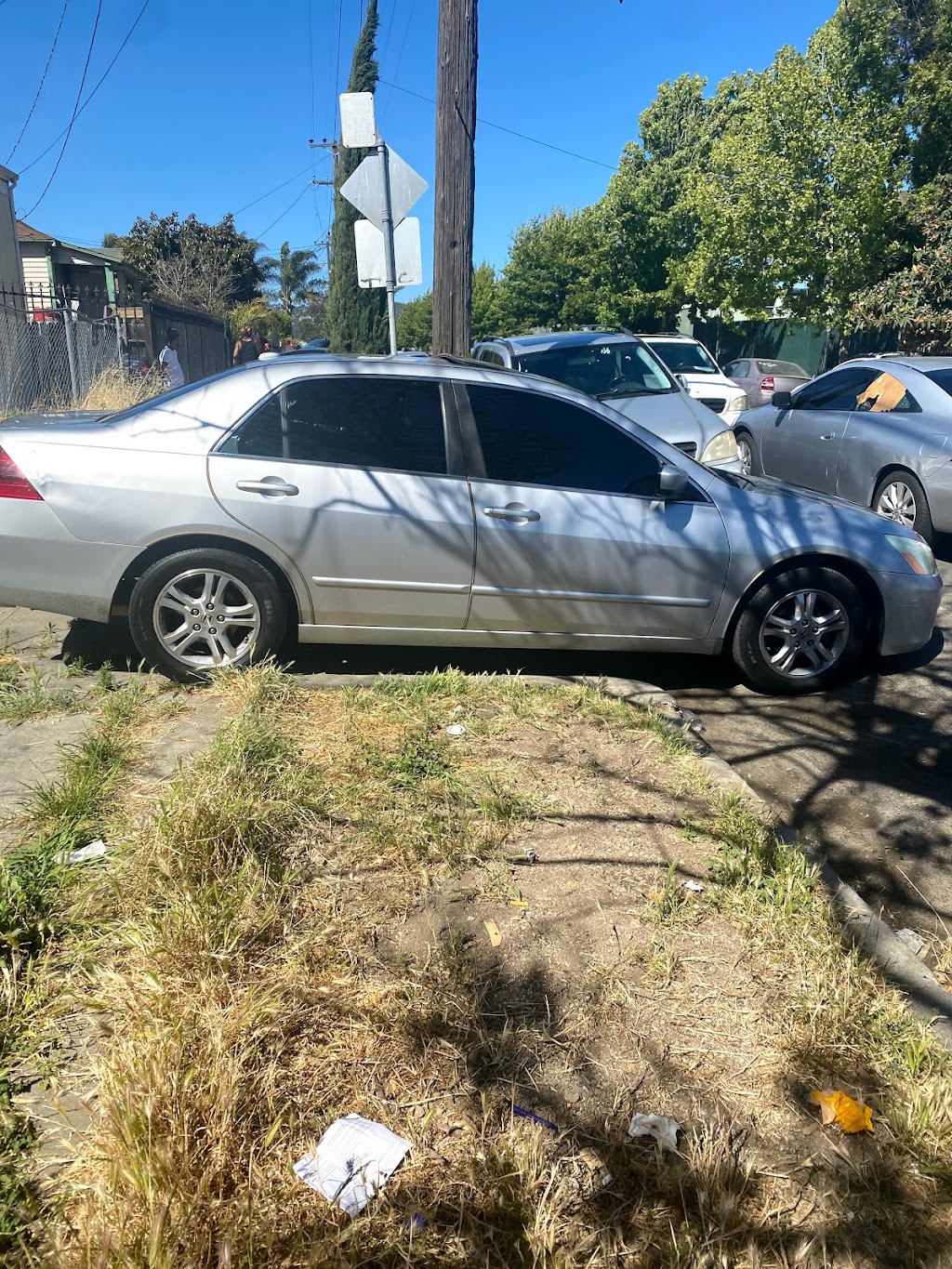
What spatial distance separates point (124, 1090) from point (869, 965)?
196cm

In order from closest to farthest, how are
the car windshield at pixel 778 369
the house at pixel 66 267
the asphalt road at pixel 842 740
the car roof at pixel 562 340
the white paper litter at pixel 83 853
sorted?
the white paper litter at pixel 83 853 < the asphalt road at pixel 842 740 < the car roof at pixel 562 340 < the car windshield at pixel 778 369 < the house at pixel 66 267

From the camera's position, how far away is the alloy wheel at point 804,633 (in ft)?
16.7

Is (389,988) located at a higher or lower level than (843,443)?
lower

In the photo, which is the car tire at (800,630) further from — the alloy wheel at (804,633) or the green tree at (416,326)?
the green tree at (416,326)

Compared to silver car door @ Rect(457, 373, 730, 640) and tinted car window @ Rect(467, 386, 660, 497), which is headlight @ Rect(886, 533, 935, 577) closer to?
silver car door @ Rect(457, 373, 730, 640)

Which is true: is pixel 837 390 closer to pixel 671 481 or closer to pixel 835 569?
pixel 835 569

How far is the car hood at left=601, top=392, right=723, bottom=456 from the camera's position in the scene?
825cm

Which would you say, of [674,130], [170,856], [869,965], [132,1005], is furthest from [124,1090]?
[674,130]

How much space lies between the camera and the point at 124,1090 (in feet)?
6.44

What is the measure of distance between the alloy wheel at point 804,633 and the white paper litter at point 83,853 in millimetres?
3462

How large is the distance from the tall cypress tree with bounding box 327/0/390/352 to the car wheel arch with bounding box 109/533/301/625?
25.7m

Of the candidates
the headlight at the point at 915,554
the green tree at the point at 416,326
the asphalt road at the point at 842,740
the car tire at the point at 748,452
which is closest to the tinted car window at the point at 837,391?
the car tire at the point at 748,452

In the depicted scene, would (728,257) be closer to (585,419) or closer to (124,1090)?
(585,419)

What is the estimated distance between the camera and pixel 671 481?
482 centimetres
